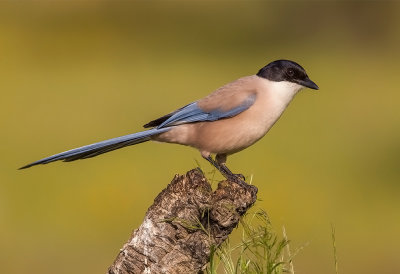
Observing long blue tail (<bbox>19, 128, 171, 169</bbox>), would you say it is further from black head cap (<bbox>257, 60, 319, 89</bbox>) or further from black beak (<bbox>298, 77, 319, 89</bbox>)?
black beak (<bbox>298, 77, 319, 89</bbox>)

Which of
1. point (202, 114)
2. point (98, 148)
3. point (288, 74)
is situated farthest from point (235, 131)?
point (98, 148)

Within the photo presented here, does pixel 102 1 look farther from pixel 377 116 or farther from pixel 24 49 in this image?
pixel 377 116

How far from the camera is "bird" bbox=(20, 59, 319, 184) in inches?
222

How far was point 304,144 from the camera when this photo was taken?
13477mm

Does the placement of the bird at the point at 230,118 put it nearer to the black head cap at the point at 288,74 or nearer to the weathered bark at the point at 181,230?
the black head cap at the point at 288,74

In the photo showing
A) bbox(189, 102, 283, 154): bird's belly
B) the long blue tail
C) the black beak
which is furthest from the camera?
the black beak

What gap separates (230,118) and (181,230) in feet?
5.24

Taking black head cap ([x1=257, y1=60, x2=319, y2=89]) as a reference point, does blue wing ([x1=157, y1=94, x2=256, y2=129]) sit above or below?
below

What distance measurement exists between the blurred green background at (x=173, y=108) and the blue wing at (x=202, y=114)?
1562 mm

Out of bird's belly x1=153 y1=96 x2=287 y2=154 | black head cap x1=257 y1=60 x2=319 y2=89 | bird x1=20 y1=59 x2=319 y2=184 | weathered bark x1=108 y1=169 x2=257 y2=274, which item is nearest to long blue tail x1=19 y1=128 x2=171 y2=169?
bird x1=20 y1=59 x2=319 y2=184

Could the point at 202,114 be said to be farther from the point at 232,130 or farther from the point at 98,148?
the point at 98,148

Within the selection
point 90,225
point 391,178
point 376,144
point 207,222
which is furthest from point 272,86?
point 376,144

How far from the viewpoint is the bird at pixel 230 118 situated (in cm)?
564

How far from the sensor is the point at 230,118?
5711mm
